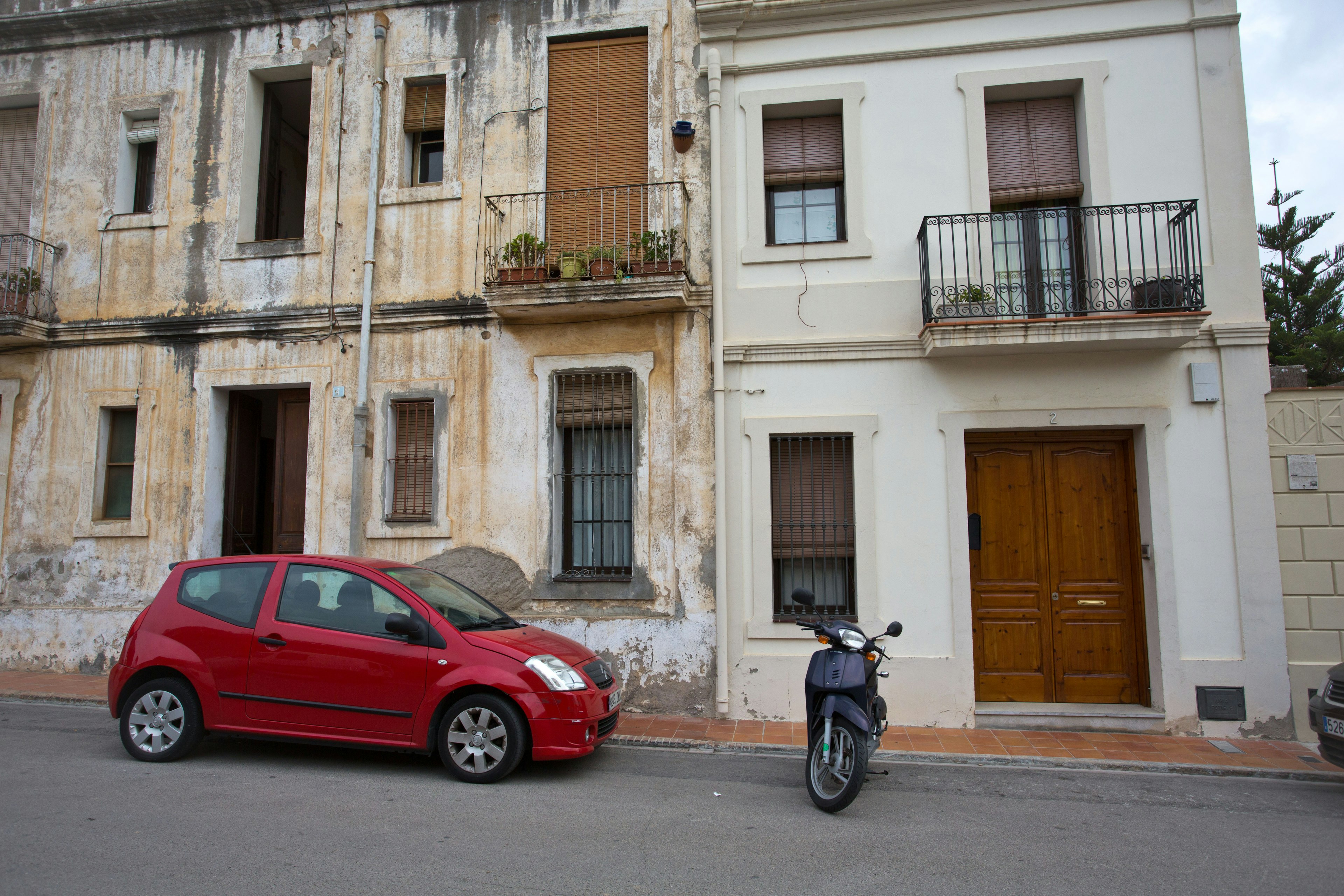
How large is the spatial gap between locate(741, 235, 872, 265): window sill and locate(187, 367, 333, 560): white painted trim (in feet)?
16.8

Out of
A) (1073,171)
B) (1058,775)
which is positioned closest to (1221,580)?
(1058,775)

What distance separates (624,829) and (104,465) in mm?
8766

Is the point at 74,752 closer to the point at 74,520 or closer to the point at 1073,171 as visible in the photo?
the point at 74,520

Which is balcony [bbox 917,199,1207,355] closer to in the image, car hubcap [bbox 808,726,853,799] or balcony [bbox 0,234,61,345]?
car hubcap [bbox 808,726,853,799]

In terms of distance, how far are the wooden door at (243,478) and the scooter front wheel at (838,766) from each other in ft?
25.9

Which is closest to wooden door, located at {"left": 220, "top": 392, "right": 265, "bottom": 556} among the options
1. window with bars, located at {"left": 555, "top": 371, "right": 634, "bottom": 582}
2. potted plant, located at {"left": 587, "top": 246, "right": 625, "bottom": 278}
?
window with bars, located at {"left": 555, "top": 371, "right": 634, "bottom": 582}

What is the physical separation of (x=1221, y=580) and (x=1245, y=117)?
463cm

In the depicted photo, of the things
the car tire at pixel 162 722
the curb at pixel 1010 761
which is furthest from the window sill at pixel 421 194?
the curb at pixel 1010 761

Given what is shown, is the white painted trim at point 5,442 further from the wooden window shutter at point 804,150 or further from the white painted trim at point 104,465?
the wooden window shutter at point 804,150

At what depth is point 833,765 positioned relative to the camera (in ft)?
18.0

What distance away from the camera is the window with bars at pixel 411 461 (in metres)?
9.41

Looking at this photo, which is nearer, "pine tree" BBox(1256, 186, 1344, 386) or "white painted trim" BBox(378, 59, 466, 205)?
"white painted trim" BBox(378, 59, 466, 205)

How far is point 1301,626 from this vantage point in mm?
7688

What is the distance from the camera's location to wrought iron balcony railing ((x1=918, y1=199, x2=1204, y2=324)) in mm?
7906
